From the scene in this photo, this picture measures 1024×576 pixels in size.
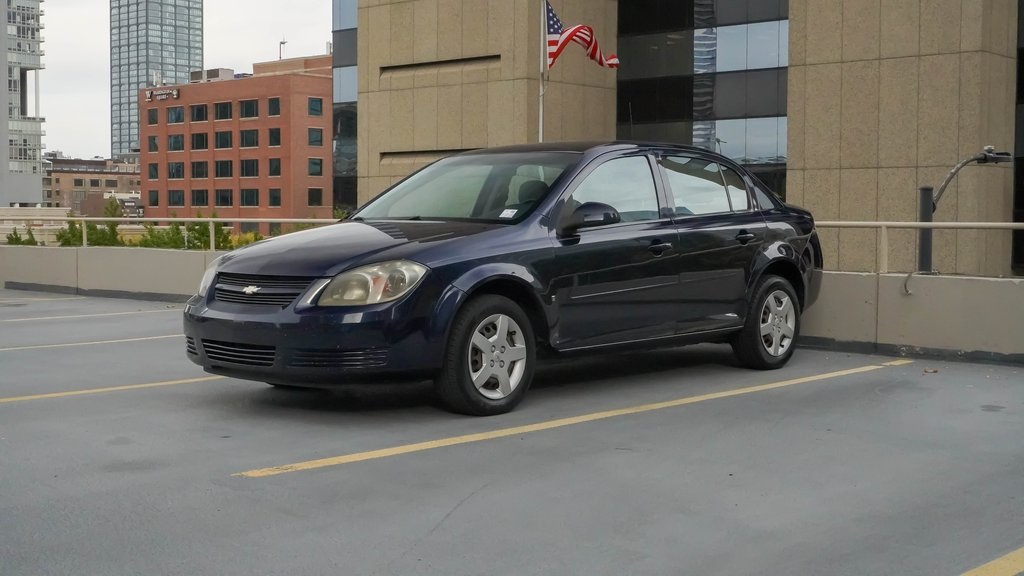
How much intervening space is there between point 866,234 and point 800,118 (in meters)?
5.64

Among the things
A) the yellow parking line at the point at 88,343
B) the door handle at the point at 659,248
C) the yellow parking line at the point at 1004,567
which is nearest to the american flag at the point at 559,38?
the yellow parking line at the point at 88,343

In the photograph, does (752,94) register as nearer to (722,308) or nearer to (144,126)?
(722,308)

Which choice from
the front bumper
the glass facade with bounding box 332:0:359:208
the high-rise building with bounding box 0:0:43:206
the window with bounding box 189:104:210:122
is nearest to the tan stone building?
the front bumper

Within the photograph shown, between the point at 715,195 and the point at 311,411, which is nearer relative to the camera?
the point at 311,411

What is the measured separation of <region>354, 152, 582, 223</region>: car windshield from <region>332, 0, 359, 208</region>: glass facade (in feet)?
159

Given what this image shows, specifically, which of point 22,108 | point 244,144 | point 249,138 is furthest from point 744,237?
point 22,108

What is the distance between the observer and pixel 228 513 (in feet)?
16.8

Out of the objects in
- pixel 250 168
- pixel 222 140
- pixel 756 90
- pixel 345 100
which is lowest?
pixel 756 90

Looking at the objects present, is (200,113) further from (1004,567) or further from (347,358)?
(1004,567)

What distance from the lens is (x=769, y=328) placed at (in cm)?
959

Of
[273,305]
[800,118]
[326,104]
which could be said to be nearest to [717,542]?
[273,305]

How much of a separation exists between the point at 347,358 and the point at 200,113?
125 meters

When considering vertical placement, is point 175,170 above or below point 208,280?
above

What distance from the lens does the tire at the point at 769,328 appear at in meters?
9.39
